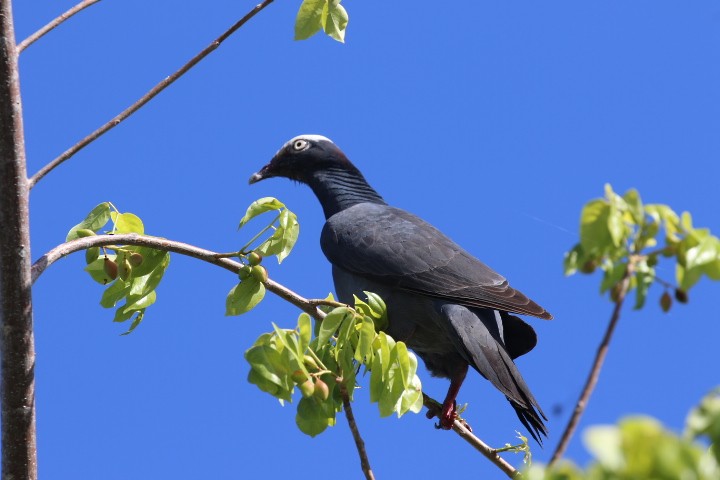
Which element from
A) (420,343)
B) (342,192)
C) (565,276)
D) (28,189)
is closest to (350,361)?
(28,189)

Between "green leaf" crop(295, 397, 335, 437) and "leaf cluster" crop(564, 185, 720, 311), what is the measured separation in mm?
1497

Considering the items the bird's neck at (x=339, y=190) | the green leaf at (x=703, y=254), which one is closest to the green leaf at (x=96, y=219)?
the bird's neck at (x=339, y=190)

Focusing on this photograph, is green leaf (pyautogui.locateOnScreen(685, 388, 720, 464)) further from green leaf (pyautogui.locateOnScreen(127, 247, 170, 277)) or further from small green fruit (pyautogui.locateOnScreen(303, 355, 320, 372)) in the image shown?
green leaf (pyautogui.locateOnScreen(127, 247, 170, 277))

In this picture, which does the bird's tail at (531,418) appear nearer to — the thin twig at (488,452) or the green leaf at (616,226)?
the thin twig at (488,452)

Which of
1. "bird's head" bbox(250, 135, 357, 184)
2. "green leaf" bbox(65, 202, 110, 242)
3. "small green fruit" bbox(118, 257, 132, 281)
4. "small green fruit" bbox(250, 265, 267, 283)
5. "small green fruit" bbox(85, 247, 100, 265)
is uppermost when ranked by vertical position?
"bird's head" bbox(250, 135, 357, 184)

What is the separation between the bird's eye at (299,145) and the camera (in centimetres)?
701

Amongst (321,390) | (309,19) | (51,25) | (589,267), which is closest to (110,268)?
(51,25)

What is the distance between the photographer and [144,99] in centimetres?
371

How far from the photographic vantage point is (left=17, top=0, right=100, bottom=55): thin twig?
3.56 meters

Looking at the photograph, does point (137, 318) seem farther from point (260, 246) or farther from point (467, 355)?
point (467, 355)

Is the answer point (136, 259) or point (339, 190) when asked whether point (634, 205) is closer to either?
point (136, 259)

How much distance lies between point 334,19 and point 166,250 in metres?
1.16

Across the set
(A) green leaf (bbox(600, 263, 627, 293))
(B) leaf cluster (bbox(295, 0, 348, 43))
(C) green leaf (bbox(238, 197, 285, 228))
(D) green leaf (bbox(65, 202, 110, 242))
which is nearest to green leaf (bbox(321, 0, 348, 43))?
(B) leaf cluster (bbox(295, 0, 348, 43))

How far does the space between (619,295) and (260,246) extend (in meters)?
2.35
